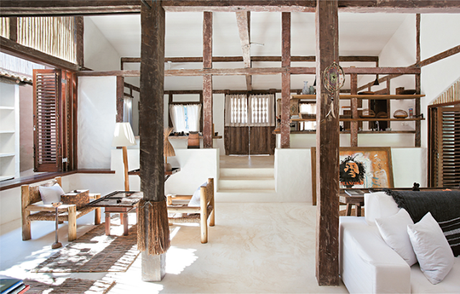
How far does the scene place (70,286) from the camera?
229 centimetres

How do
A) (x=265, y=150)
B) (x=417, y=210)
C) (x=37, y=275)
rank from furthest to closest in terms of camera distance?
(x=265, y=150)
(x=37, y=275)
(x=417, y=210)

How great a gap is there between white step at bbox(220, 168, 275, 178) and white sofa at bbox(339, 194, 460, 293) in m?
3.41

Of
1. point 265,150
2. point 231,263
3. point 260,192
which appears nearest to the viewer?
point 231,263

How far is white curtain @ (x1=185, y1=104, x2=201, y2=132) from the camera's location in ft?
32.3

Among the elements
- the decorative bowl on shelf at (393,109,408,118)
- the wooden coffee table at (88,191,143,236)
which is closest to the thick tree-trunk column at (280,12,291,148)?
the decorative bowl on shelf at (393,109,408,118)

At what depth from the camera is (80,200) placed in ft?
11.7

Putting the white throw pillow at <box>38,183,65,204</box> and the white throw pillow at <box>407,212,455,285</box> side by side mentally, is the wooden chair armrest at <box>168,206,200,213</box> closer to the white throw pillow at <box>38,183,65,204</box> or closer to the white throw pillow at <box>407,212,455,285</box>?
the white throw pillow at <box>38,183,65,204</box>

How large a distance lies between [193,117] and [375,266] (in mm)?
8769

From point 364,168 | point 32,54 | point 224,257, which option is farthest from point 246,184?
point 32,54

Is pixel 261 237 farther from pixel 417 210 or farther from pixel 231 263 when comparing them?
pixel 417 210

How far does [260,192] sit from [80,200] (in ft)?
10.3

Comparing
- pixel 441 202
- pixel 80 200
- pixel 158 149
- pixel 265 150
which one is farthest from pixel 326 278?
pixel 265 150

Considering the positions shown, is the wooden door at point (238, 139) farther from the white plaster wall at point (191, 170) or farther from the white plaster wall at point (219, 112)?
the white plaster wall at point (191, 170)

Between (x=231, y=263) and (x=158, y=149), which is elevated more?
(x=158, y=149)
